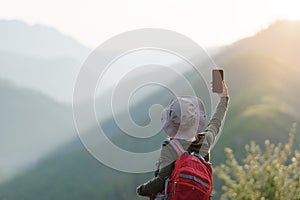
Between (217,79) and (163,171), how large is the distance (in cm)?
74

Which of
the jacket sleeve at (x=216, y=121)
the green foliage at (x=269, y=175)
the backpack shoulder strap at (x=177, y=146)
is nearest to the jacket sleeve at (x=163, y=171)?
the backpack shoulder strap at (x=177, y=146)

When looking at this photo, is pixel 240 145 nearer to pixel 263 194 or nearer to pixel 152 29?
pixel 263 194

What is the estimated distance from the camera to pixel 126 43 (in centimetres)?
365

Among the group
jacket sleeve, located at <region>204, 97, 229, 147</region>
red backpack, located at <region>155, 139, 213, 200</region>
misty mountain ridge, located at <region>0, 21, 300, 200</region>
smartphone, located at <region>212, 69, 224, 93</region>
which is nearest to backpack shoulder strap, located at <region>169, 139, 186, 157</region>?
red backpack, located at <region>155, 139, 213, 200</region>

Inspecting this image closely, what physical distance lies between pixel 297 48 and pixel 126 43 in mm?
90726

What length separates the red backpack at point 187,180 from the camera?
303 centimetres

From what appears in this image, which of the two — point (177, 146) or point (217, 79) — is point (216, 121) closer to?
point (217, 79)

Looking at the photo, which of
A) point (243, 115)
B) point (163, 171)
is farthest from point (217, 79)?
point (243, 115)

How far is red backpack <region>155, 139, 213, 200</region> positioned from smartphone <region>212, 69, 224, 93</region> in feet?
1.85

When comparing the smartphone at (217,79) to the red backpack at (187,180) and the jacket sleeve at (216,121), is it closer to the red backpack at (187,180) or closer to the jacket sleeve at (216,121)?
the jacket sleeve at (216,121)

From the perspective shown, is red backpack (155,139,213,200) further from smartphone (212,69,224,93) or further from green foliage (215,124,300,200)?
green foliage (215,124,300,200)

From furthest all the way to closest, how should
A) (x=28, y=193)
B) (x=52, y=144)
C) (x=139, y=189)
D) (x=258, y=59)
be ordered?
1. (x=52, y=144)
2. (x=28, y=193)
3. (x=258, y=59)
4. (x=139, y=189)

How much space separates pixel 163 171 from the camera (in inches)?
122

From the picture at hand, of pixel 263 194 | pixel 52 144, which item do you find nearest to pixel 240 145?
pixel 263 194
